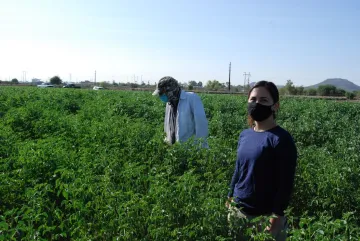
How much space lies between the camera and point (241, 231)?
8.42ft

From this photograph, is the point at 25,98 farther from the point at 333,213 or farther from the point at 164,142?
the point at 333,213

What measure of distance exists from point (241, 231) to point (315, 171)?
2.18m

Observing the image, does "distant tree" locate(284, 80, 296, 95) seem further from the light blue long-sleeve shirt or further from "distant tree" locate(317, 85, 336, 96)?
the light blue long-sleeve shirt

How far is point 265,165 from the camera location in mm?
2697

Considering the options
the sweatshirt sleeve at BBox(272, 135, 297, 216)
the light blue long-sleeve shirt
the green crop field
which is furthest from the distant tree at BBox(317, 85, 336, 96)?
the sweatshirt sleeve at BBox(272, 135, 297, 216)

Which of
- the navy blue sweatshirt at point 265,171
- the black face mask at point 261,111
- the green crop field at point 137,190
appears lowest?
the green crop field at point 137,190

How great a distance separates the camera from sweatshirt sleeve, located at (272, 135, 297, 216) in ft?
8.47

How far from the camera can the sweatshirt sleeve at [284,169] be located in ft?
8.47

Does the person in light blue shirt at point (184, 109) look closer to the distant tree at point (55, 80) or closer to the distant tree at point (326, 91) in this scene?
the distant tree at point (326, 91)

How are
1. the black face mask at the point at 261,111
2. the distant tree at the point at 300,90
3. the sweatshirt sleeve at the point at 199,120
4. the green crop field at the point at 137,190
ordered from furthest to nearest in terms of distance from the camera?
the distant tree at the point at 300,90, the sweatshirt sleeve at the point at 199,120, the black face mask at the point at 261,111, the green crop field at the point at 137,190

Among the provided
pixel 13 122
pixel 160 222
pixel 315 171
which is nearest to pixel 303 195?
pixel 315 171

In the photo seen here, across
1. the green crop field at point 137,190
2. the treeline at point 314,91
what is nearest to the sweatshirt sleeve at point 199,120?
the green crop field at point 137,190

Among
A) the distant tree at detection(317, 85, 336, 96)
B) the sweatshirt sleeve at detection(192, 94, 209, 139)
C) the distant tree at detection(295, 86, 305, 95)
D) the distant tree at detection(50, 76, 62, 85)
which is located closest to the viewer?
the sweatshirt sleeve at detection(192, 94, 209, 139)

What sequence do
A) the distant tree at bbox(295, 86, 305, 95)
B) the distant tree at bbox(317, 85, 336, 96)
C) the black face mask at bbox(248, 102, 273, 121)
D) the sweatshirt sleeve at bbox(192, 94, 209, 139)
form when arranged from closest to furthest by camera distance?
the black face mask at bbox(248, 102, 273, 121)
the sweatshirt sleeve at bbox(192, 94, 209, 139)
the distant tree at bbox(317, 85, 336, 96)
the distant tree at bbox(295, 86, 305, 95)
